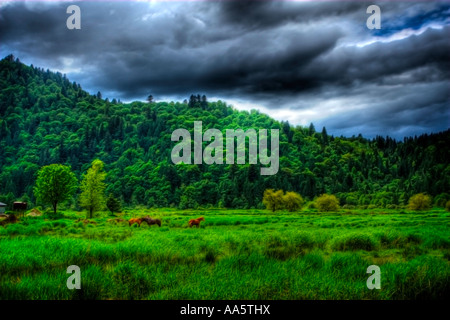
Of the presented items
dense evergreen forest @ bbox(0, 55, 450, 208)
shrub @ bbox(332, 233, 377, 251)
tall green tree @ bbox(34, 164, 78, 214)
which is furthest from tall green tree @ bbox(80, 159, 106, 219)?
dense evergreen forest @ bbox(0, 55, 450, 208)

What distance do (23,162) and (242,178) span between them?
299 ft

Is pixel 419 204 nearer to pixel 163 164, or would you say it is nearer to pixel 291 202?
pixel 291 202

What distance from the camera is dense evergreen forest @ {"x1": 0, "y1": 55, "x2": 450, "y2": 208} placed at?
110312 mm

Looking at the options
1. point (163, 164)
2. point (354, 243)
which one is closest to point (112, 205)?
point (163, 164)

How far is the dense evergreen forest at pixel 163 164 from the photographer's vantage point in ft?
362

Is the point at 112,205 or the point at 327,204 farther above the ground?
the point at 112,205

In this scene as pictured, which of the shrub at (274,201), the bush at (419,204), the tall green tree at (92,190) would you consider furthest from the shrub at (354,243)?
the bush at (419,204)

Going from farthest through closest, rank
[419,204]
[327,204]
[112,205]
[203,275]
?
[419,204], [327,204], [112,205], [203,275]

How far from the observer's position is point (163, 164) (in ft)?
387

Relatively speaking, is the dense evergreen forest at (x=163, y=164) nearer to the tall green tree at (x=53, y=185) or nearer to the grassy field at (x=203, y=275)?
the tall green tree at (x=53, y=185)

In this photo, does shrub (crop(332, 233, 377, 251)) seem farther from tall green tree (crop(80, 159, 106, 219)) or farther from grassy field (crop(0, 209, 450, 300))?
tall green tree (crop(80, 159, 106, 219))

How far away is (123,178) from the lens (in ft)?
331

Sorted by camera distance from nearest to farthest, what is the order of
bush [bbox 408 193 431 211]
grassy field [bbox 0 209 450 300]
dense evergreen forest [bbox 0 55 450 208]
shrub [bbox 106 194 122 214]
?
grassy field [bbox 0 209 450 300] < shrub [bbox 106 194 122 214] < bush [bbox 408 193 431 211] < dense evergreen forest [bbox 0 55 450 208]
